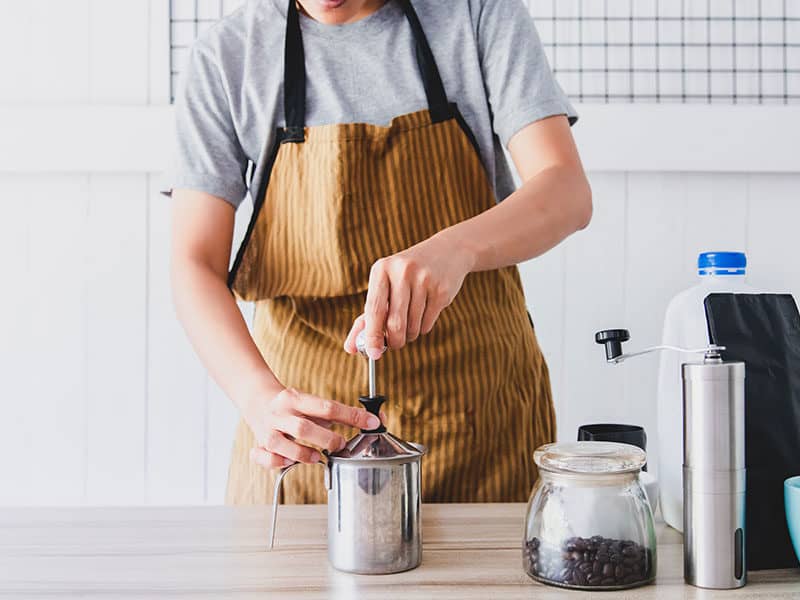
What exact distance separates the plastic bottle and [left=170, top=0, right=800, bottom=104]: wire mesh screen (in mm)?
1016

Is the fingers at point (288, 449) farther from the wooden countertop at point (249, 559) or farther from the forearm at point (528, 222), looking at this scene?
the forearm at point (528, 222)

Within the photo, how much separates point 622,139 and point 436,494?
38.6 inches

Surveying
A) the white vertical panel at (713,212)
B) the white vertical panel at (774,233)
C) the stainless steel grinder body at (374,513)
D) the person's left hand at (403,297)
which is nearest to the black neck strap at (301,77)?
the person's left hand at (403,297)

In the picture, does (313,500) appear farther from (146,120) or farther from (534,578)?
(146,120)

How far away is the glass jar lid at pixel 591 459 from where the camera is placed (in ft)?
2.55

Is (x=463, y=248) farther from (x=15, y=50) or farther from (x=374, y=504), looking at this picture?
(x=15, y=50)

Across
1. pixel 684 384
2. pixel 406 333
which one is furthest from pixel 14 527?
pixel 684 384

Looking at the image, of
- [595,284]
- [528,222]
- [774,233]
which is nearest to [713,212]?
[774,233]

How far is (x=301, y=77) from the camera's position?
1286 mm

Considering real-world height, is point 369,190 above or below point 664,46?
below

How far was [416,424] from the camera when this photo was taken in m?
1.21

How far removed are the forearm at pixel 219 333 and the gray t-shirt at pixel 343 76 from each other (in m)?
0.14

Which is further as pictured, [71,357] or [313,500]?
[71,357]

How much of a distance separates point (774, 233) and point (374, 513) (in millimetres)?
1422
